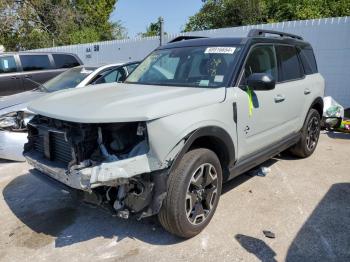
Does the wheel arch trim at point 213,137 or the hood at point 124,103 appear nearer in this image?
the hood at point 124,103

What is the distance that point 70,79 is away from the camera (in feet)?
22.5

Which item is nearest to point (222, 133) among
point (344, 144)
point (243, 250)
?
point (243, 250)

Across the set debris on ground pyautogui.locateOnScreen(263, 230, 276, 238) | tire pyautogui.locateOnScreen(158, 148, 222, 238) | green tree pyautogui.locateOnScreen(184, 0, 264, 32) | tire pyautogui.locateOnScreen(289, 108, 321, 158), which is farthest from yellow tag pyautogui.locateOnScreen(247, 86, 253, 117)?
green tree pyautogui.locateOnScreen(184, 0, 264, 32)

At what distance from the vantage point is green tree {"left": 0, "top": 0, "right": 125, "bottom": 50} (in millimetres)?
29422

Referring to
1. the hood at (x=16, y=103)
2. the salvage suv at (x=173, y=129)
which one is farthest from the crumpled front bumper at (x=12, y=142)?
the salvage suv at (x=173, y=129)

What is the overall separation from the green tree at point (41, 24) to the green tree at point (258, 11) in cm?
1043

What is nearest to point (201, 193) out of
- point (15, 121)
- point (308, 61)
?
point (308, 61)

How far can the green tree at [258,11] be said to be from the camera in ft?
63.0

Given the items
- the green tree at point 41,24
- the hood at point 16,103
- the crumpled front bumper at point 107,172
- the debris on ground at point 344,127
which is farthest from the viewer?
the green tree at point 41,24

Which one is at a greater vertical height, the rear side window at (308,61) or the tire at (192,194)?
the rear side window at (308,61)

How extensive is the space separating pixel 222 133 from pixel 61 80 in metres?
4.50

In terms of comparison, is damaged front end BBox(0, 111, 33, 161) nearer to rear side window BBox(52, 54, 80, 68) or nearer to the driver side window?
the driver side window

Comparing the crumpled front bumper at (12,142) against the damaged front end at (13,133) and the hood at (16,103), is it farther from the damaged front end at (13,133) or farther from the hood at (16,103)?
the hood at (16,103)

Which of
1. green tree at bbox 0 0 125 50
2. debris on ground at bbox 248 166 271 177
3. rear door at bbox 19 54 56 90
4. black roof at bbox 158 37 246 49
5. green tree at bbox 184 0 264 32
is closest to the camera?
black roof at bbox 158 37 246 49
